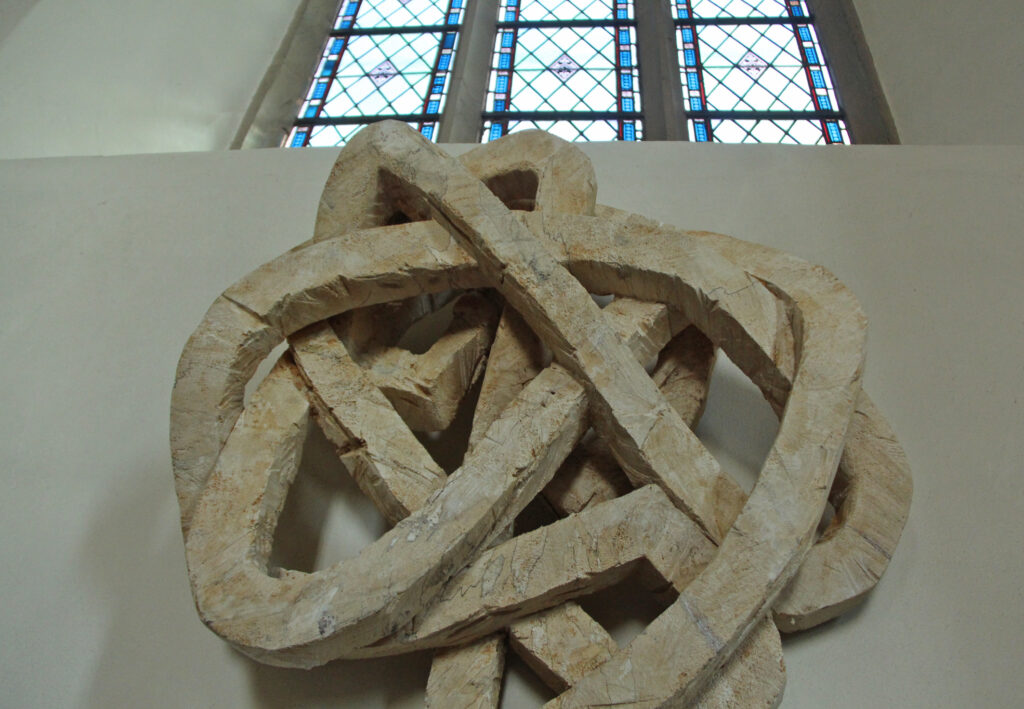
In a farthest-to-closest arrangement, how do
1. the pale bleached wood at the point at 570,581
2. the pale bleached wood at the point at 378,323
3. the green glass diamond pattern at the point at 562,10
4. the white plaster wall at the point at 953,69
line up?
the green glass diamond pattern at the point at 562,10
the white plaster wall at the point at 953,69
the pale bleached wood at the point at 378,323
the pale bleached wood at the point at 570,581

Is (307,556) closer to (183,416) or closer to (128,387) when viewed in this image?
(183,416)

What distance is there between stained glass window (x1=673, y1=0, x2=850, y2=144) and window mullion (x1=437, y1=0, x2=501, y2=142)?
0.77m

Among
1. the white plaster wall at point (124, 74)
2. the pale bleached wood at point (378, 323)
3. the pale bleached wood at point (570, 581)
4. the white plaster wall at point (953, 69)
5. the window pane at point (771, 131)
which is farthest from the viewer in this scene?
the window pane at point (771, 131)

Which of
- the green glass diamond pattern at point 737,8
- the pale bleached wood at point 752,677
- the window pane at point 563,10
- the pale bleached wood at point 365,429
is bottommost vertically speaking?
the pale bleached wood at point 752,677

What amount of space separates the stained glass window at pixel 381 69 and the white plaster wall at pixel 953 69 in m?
1.60

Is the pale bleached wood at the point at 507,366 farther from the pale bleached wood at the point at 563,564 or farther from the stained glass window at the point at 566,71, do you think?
the stained glass window at the point at 566,71

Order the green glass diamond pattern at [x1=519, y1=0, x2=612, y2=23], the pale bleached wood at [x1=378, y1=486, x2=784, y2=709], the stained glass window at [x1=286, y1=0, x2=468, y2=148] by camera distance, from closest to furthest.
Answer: the pale bleached wood at [x1=378, y1=486, x2=784, y2=709]
the stained glass window at [x1=286, y1=0, x2=468, y2=148]
the green glass diamond pattern at [x1=519, y1=0, x2=612, y2=23]

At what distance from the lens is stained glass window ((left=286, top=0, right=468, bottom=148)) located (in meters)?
2.89

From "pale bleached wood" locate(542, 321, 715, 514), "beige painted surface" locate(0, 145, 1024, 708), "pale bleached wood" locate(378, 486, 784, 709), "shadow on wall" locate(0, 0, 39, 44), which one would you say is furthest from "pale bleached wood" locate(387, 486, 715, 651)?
"shadow on wall" locate(0, 0, 39, 44)

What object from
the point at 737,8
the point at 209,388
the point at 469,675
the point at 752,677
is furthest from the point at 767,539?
the point at 737,8

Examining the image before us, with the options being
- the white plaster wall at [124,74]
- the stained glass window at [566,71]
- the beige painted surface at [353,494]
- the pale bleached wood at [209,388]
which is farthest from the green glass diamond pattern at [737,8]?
the pale bleached wood at [209,388]

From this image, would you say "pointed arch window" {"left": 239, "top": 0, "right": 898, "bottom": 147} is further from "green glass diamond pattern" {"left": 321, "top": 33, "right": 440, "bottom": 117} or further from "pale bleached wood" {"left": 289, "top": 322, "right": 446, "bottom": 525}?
"pale bleached wood" {"left": 289, "top": 322, "right": 446, "bottom": 525}

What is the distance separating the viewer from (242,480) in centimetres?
130

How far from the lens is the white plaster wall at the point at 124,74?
2.42m
